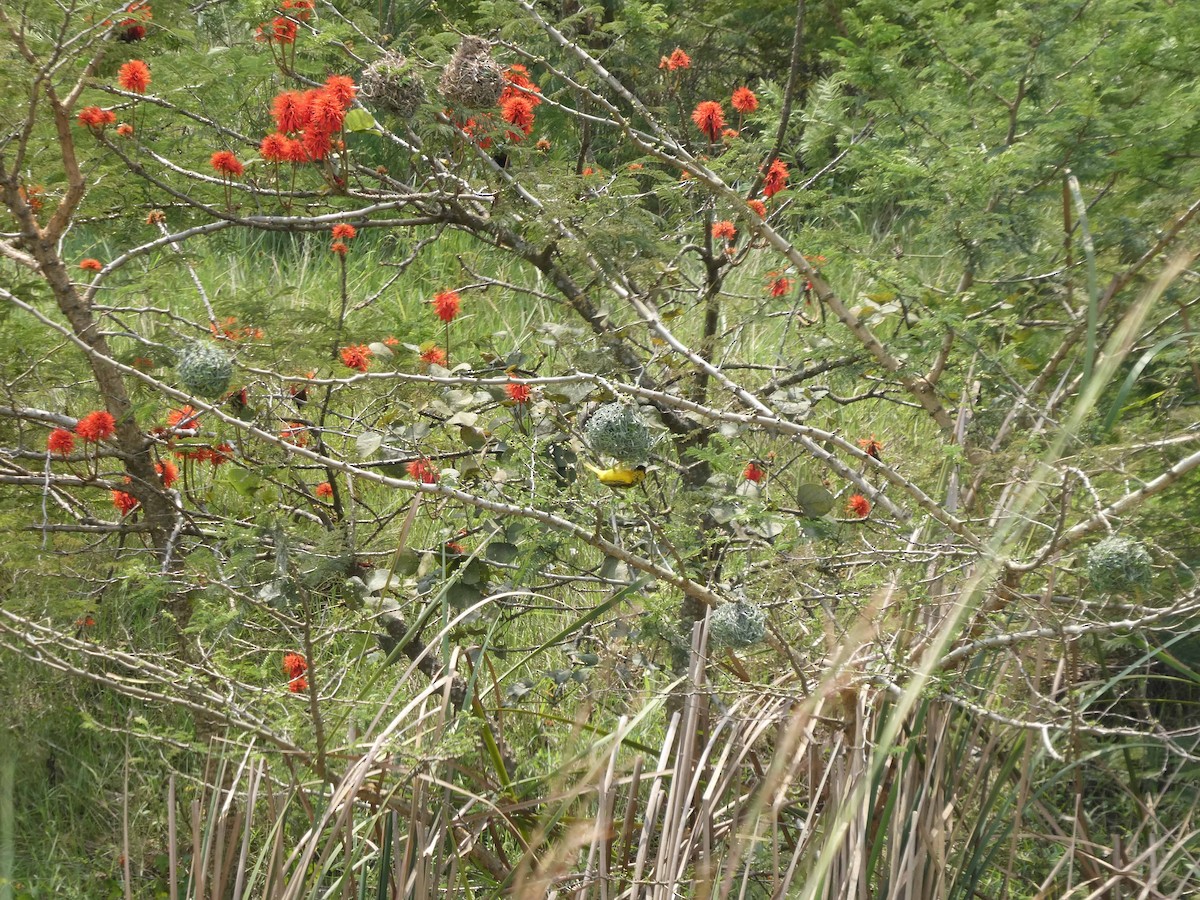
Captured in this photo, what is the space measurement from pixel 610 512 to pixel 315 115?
1080 millimetres

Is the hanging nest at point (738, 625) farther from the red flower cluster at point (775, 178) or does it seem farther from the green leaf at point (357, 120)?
the green leaf at point (357, 120)

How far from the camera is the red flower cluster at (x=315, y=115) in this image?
264 centimetres

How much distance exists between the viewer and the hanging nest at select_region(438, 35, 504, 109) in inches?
99.4

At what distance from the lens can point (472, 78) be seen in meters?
2.52

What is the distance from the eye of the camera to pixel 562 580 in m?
2.76

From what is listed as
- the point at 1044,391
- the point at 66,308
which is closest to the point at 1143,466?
the point at 1044,391

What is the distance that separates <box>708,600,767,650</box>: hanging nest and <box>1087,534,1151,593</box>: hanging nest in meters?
0.48

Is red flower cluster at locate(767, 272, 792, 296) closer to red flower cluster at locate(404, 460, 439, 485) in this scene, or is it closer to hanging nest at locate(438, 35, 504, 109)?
hanging nest at locate(438, 35, 504, 109)

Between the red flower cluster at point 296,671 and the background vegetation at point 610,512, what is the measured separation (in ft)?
0.27

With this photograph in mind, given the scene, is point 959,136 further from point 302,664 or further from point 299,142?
point 302,664

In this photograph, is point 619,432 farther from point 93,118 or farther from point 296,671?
point 93,118

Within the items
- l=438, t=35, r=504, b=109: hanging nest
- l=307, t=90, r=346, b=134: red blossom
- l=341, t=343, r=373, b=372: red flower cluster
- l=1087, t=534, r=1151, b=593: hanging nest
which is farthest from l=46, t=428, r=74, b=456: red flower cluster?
l=1087, t=534, r=1151, b=593: hanging nest

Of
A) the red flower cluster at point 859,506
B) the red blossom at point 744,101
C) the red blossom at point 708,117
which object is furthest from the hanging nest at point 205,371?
the red blossom at point 744,101

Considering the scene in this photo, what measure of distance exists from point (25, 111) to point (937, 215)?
203 cm
